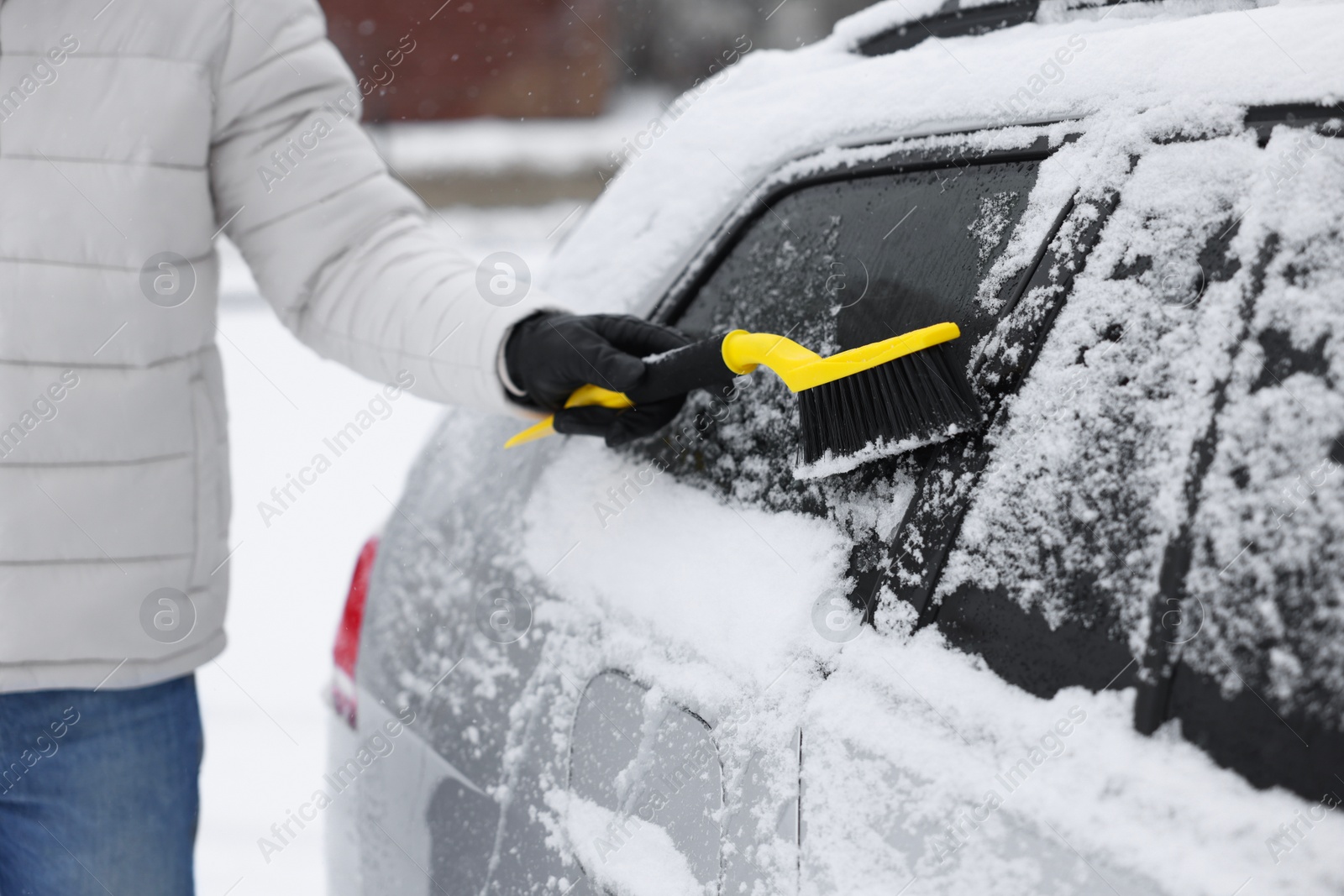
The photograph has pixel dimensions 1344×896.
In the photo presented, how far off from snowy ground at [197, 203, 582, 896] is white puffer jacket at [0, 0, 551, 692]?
2.35 ft

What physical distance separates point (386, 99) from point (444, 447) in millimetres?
13701

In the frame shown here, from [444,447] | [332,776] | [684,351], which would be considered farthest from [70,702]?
[684,351]

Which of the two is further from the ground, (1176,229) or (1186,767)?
(1176,229)

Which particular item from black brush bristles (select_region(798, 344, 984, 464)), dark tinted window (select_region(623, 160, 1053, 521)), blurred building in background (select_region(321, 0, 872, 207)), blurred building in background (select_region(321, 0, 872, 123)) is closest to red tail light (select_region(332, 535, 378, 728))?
dark tinted window (select_region(623, 160, 1053, 521))

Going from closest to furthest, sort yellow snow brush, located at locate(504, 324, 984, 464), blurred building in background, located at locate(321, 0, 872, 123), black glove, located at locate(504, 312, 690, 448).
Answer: yellow snow brush, located at locate(504, 324, 984, 464) → black glove, located at locate(504, 312, 690, 448) → blurred building in background, located at locate(321, 0, 872, 123)

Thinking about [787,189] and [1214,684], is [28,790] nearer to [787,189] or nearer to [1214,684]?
[787,189]

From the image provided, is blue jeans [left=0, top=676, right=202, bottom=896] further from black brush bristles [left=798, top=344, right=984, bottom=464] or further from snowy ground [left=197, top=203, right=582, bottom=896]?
black brush bristles [left=798, top=344, right=984, bottom=464]

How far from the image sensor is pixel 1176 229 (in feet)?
2.98

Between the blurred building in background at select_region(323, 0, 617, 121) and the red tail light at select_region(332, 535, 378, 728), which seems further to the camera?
the blurred building in background at select_region(323, 0, 617, 121)

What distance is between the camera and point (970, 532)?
0.97 m

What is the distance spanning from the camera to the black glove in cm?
143

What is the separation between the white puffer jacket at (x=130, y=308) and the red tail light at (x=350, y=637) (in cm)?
38

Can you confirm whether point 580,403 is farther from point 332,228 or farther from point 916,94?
point 916,94

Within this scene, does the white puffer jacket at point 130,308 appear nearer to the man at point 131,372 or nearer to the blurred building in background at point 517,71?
the man at point 131,372
